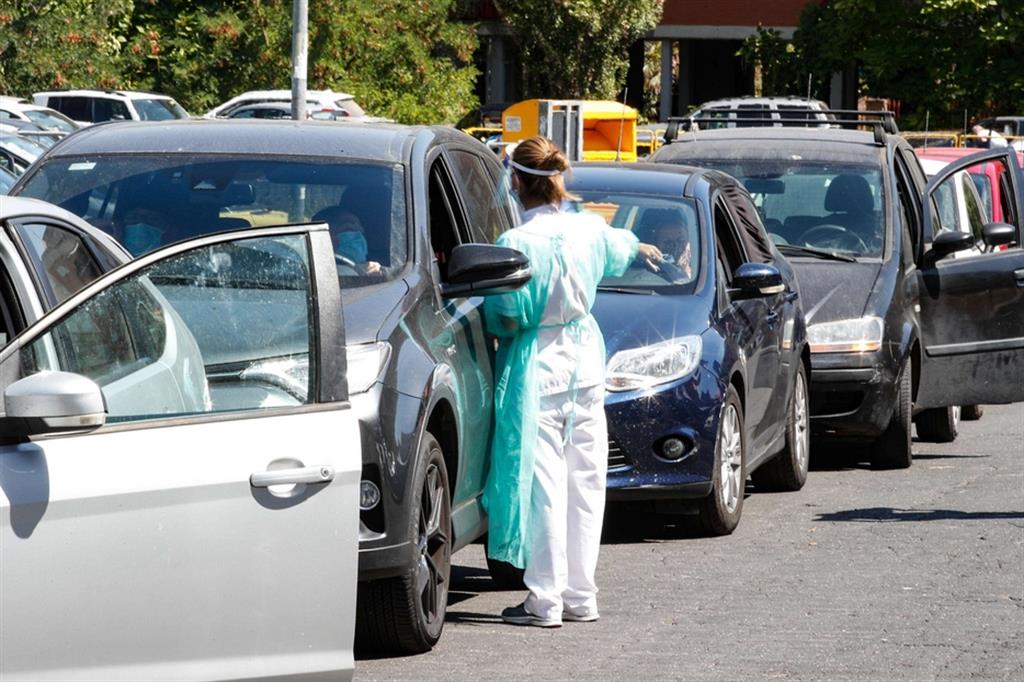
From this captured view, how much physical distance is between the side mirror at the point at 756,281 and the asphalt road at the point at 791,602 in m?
1.13

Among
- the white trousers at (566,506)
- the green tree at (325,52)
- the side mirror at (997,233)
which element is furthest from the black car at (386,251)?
the green tree at (325,52)

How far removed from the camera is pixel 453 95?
128 feet

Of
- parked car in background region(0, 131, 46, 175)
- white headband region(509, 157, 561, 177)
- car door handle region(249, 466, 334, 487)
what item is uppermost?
white headband region(509, 157, 561, 177)

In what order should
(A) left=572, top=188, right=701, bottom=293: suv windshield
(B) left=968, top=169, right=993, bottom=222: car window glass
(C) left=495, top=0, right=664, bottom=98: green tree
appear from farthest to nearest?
(C) left=495, top=0, right=664, bottom=98: green tree, (B) left=968, top=169, right=993, bottom=222: car window glass, (A) left=572, top=188, right=701, bottom=293: suv windshield

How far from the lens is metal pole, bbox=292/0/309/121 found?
30.9 metres

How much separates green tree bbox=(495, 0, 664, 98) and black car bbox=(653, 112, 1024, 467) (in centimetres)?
3439

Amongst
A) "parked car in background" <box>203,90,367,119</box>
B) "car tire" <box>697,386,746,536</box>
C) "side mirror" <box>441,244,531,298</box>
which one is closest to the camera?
"side mirror" <box>441,244,531,298</box>

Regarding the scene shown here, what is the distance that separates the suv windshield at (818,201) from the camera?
1205 centimetres

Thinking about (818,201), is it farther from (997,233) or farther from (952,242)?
(997,233)

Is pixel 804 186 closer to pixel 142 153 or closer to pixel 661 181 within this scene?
pixel 661 181

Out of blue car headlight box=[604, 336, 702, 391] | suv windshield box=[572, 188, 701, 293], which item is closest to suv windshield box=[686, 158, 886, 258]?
suv windshield box=[572, 188, 701, 293]

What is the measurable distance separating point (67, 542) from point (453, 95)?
35.3m

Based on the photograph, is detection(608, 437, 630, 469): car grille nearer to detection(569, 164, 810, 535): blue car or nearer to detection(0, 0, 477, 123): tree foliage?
detection(569, 164, 810, 535): blue car

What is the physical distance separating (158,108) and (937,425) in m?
23.8
